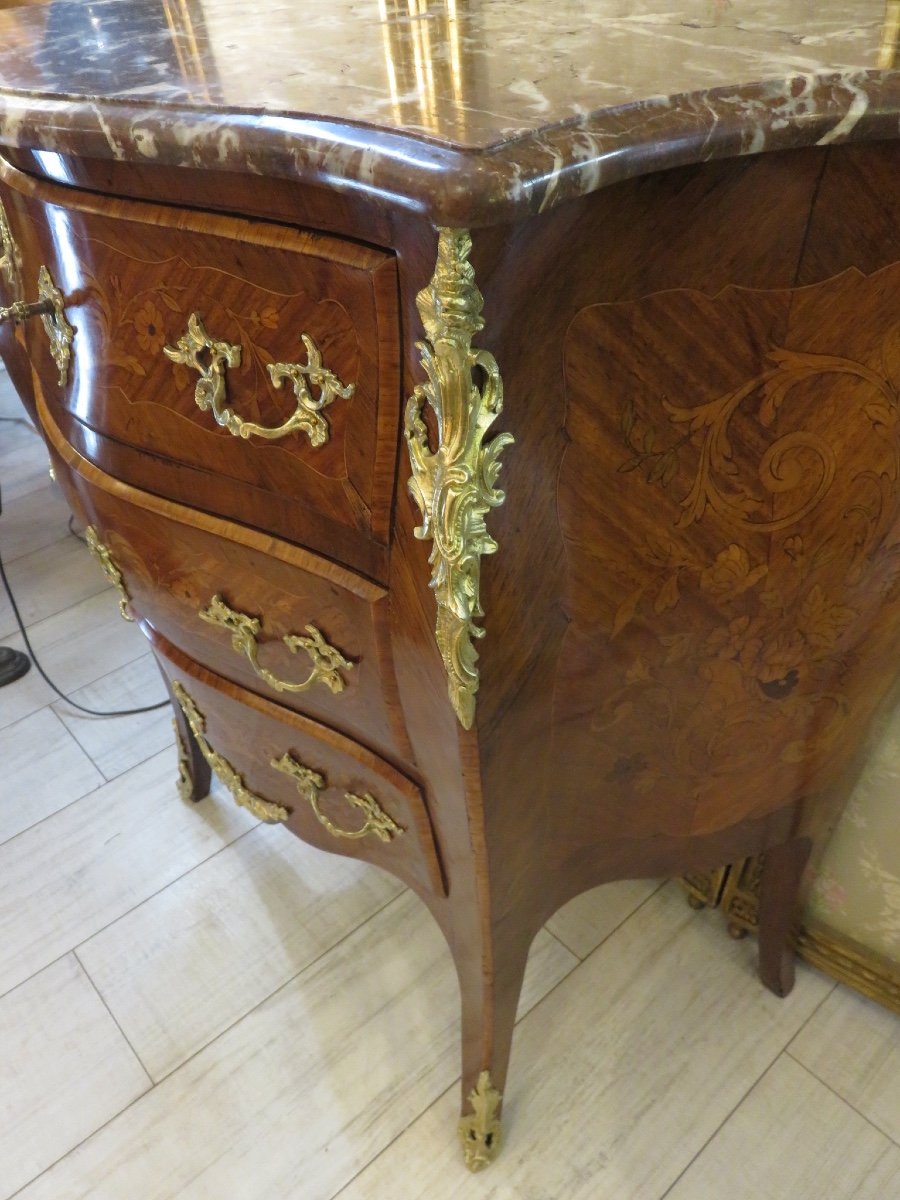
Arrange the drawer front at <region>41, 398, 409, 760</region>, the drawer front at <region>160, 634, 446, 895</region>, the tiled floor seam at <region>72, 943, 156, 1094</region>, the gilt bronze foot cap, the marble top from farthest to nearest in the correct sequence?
the tiled floor seam at <region>72, 943, 156, 1094</region>
the gilt bronze foot cap
the drawer front at <region>160, 634, 446, 895</region>
the drawer front at <region>41, 398, 409, 760</region>
the marble top

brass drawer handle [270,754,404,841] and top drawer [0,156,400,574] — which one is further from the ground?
top drawer [0,156,400,574]

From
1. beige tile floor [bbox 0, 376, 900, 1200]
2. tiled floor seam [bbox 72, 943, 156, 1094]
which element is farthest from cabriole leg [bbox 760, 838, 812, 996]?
tiled floor seam [bbox 72, 943, 156, 1094]

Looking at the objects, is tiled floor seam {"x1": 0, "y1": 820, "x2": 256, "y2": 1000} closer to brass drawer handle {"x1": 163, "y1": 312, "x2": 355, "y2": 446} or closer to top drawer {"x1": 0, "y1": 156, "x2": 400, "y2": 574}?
top drawer {"x1": 0, "y1": 156, "x2": 400, "y2": 574}

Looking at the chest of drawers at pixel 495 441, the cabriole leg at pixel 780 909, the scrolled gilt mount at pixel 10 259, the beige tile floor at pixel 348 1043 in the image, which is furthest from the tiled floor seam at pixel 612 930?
the scrolled gilt mount at pixel 10 259

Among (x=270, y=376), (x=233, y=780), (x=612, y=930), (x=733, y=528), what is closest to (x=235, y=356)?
(x=270, y=376)

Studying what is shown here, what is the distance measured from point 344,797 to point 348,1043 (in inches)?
17.0

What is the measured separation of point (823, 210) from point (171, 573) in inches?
19.7

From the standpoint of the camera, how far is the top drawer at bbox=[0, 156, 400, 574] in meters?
0.42

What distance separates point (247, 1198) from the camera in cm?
88

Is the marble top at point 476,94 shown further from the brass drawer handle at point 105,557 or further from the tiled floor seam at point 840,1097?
the tiled floor seam at point 840,1097

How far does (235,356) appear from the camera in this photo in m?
0.48

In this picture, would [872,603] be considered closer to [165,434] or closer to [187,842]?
[165,434]

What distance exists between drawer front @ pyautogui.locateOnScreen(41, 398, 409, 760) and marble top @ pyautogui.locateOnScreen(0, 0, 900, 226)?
0.79 ft

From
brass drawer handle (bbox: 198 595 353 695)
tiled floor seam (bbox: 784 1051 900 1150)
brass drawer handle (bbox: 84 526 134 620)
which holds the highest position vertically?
brass drawer handle (bbox: 198 595 353 695)
